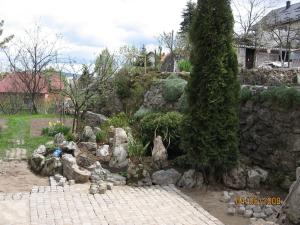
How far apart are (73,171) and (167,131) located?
2397 millimetres

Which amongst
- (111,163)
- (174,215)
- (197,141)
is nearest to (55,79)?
(111,163)

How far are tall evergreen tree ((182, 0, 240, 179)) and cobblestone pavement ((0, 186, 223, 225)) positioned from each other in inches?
40.5

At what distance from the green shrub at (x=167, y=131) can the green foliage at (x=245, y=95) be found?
150cm

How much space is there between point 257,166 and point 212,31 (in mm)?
2932

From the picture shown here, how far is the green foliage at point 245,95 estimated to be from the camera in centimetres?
855

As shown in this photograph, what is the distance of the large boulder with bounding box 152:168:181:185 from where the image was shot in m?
7.93

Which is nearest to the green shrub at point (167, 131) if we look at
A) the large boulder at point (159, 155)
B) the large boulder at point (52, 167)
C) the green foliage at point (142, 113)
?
the large boulder at point (159, 155)

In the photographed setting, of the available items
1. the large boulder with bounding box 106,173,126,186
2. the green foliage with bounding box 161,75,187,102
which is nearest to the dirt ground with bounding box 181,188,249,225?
the large boulder with bounding box 106,173,126,186

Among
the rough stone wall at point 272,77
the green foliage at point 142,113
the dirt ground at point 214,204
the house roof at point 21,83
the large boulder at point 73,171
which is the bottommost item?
the dirt ground at point 214,204

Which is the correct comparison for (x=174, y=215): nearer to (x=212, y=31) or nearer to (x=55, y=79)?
(x=212, y=31)

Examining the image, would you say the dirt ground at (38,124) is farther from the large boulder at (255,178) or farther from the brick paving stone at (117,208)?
the large boulder at (255,178)

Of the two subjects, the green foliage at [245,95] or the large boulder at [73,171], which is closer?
the large boulder at [73,171]

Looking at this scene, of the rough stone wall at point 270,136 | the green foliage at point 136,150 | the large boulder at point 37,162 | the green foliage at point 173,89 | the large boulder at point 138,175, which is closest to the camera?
the rough stone wall at point 270,136

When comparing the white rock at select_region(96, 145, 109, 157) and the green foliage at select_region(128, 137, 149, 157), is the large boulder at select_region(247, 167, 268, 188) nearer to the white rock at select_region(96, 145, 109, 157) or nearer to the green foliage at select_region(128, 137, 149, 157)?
the green foliage at select_region(128, 137, 149, 157)
